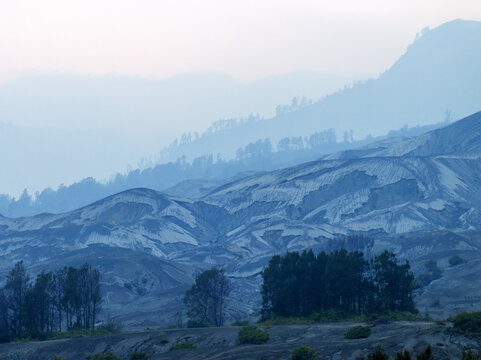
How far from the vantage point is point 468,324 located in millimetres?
45875

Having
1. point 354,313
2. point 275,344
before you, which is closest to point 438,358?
point 275,344

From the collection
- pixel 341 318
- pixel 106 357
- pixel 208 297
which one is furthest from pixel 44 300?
pixel 341 318

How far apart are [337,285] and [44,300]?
29.3 meters

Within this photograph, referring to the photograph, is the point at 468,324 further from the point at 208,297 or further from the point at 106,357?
the point at 208,297

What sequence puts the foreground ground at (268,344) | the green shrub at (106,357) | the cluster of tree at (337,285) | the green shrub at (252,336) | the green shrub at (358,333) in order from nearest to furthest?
the foreground ground at (268,344), the green shrub at (358,333), the green shrub at (252,336), the green shrub at (106,357), the cluster of tree at (337,285)

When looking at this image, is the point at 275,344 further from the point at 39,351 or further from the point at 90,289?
the point at 90,289

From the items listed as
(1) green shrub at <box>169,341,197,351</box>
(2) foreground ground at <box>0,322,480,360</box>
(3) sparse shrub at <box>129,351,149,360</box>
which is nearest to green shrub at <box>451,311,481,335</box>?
(2) foreground ground at <box>0,322,480,360</box>

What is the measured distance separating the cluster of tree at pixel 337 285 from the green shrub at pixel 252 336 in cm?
1163

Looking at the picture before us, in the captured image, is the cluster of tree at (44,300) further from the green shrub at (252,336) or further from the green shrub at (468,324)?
the green shrub at (468,324)

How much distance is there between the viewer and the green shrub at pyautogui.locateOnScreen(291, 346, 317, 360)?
45753 millimetres

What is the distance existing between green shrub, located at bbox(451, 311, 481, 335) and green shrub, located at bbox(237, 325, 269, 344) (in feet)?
44.8

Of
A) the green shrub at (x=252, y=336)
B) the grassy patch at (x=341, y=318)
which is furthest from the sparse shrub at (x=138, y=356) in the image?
the grassy patch at (x=341, y=318)

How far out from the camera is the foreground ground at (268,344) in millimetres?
45750

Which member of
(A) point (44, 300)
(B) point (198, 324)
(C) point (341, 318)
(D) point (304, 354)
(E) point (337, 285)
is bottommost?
(D) point (304, 354)
